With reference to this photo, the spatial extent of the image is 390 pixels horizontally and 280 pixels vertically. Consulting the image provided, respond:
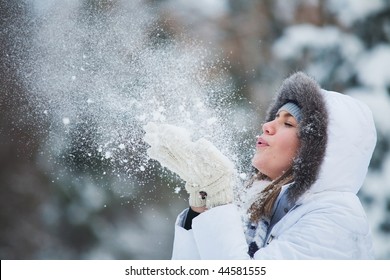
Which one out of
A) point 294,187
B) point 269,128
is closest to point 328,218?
point 294,187

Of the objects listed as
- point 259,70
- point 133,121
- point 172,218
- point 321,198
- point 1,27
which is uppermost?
point 1,27

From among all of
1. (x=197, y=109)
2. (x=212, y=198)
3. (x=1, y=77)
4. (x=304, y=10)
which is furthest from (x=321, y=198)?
(x=1, y=77)

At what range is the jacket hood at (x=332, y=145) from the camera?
813 millimetres

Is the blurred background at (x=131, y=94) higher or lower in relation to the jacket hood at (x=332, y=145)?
higher

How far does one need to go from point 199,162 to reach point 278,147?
0.54ft

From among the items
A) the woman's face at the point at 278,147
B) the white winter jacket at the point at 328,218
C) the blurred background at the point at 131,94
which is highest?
the blurred background at the point at 131,94

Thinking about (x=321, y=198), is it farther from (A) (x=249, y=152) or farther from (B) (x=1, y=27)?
(B) (x=1, y=27)

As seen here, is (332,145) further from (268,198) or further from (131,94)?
(131,94)

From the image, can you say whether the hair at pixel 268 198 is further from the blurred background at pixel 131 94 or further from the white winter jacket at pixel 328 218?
the blurred background at pixel 131 94

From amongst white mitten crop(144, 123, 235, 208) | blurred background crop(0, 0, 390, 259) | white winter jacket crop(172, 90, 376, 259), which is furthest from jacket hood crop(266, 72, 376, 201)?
blurred background crop(0, 0, 390, 259)

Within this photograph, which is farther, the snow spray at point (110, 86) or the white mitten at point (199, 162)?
the snow spray at point (110, 86)

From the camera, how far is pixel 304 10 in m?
1.25

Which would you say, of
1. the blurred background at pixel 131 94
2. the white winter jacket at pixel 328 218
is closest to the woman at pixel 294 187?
the white winter jacket at pixel 328 218
